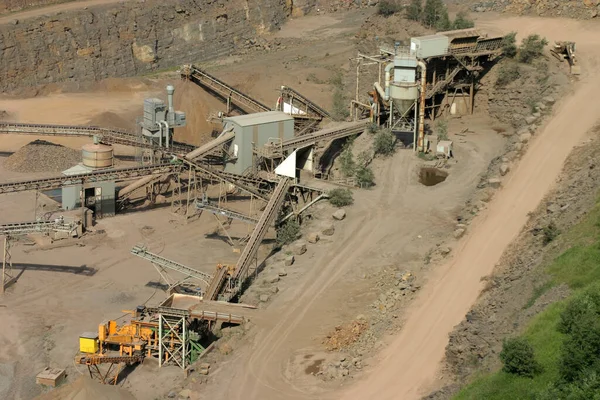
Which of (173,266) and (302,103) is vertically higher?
(302,103)

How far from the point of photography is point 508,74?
211 feet

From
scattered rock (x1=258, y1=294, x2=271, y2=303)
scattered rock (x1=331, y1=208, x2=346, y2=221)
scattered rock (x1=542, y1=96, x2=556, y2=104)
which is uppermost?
scattered rock (x1=542, y1=96, x2=556, y2=104)

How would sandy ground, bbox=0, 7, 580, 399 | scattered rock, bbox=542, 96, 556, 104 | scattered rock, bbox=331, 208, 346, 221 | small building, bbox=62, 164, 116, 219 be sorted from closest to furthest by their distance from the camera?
sandy ground, bbox=0, 7, 580, 399 → scattered rock, bbox=331, 208, 346, 221 → small building, bbox=62, 164, 116, 219 → scattered rock, bbox=542, 96, 556, 104

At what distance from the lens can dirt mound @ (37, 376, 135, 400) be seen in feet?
115

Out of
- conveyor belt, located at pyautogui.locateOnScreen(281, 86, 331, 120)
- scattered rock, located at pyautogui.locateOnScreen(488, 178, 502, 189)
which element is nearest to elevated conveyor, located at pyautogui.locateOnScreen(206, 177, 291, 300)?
scattered rock, located at pyautogui.locateOnScreen(488, 178, 502, 189)

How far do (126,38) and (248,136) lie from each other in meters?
32.0

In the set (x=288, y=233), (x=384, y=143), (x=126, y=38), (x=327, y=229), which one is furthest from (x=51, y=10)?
(x=327, y=229)

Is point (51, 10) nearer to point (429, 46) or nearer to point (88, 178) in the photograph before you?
point (88, 178)

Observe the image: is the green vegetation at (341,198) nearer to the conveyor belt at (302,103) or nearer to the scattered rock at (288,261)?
the scattered rock at (288,261)

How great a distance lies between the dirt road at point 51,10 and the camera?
3292 inches

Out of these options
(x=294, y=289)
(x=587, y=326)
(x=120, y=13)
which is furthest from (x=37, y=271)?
(x=120, y=13)

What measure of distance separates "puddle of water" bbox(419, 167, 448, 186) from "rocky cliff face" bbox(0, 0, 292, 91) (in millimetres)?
37290

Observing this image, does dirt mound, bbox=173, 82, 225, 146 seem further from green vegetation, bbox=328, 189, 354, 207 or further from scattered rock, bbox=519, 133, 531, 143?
scattered rock, bbox=519, 133, 531, 143

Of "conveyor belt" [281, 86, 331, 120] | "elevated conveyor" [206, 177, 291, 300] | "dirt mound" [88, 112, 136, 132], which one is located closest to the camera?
"elevated conveyor" [206, 177, 291, 300]
